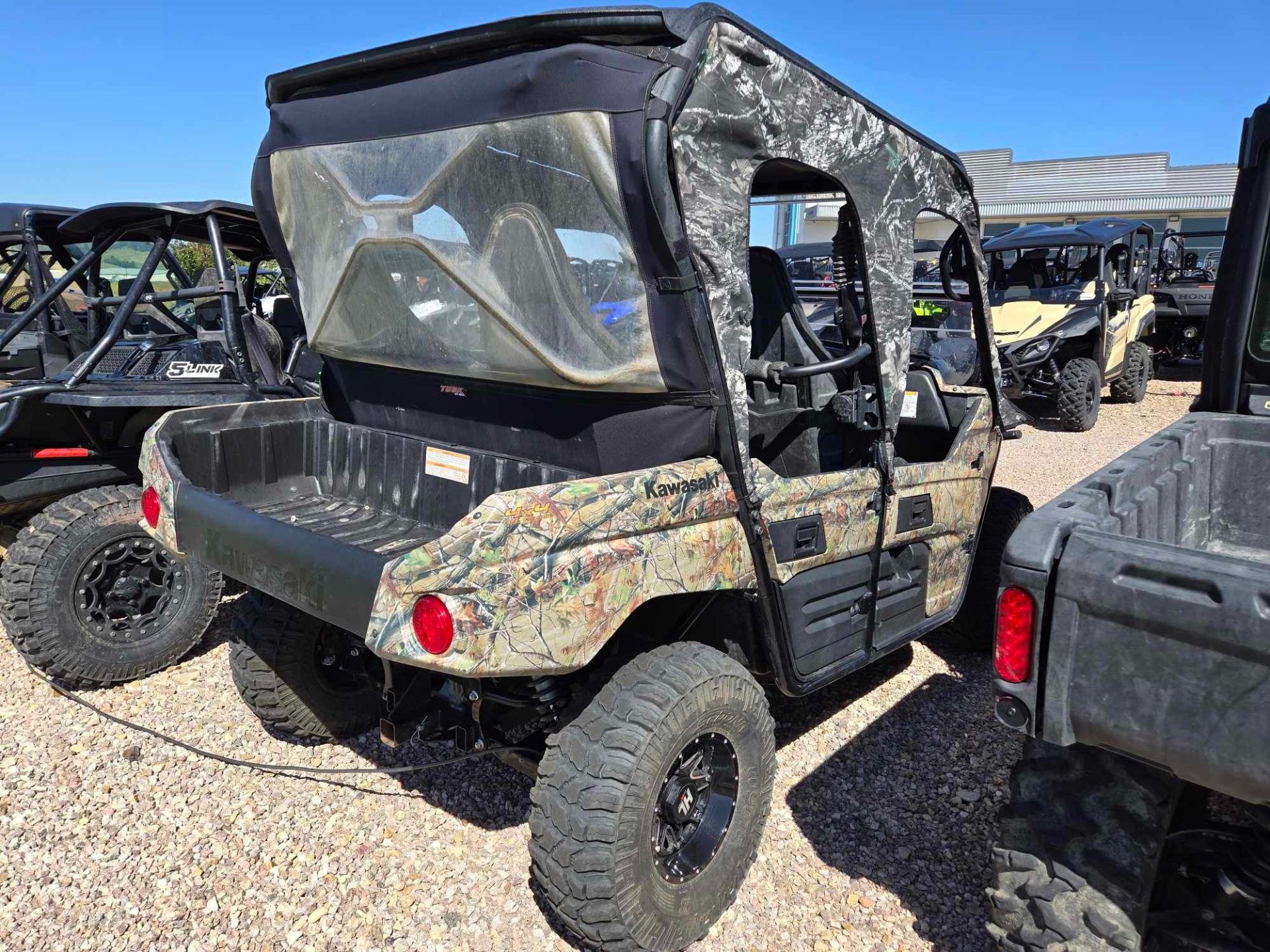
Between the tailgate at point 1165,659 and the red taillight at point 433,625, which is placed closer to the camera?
the tailgate at point 1165,659

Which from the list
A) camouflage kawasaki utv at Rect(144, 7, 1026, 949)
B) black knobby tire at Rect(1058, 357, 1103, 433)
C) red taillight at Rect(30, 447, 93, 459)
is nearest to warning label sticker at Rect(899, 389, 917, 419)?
camouflage kawasaki utv at Rect(144, 7, 1026, 949)

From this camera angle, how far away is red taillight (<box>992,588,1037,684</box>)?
6.22ft

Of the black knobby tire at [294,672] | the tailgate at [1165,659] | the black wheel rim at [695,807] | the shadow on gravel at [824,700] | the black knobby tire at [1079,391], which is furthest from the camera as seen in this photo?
the black knobby tire at [1079,391]

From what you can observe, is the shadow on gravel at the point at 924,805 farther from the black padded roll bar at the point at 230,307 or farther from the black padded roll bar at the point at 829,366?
the black padded roll bar at the point at 230,307

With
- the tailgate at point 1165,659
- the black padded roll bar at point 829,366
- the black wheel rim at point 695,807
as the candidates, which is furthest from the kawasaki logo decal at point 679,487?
the tailgate at point 1165,659

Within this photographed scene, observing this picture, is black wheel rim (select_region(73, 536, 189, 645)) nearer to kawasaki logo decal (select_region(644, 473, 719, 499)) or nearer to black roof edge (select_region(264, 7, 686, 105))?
black roof edge (select_region(264, 7, 686, 105))

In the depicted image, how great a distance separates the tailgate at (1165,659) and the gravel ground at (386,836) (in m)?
1.19

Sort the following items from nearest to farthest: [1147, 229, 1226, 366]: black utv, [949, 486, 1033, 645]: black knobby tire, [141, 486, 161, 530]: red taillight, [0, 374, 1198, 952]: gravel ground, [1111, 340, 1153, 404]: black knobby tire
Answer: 1. [0, 374, 1198, 952]: gravel ground
2. [141, 486, 161, 530]: red taillight
3. [949, 486, 1033, 645]: black knobby tire
4. [1111, 340, 1153, 404]: black knobby tire
5. [1147, 229, 1226, 366]: black utv

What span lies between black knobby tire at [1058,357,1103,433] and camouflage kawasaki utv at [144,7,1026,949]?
290 inches

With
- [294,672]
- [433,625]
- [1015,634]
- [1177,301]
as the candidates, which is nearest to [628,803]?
[433,625]

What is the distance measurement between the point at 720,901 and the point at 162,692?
2839 mm

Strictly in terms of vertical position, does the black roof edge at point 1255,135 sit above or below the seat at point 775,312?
above

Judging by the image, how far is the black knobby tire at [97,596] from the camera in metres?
3.90

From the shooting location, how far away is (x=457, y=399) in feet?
10.3
